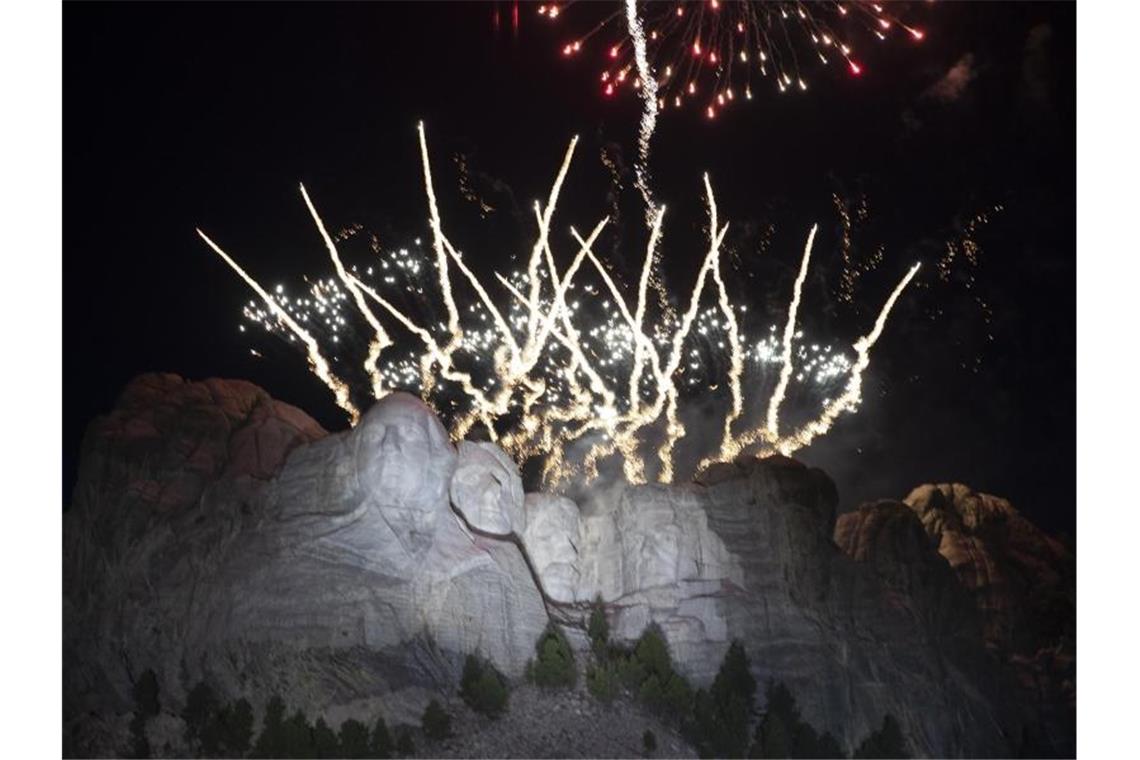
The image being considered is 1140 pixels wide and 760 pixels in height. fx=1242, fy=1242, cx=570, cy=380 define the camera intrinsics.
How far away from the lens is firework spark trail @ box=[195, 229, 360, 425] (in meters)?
40.7

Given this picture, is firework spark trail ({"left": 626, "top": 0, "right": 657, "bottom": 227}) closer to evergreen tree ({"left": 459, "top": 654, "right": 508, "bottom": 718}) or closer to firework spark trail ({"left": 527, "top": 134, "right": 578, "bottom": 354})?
firework spark trail ({"left": 527, "top": 134, "right": 578, "bottom": 354})

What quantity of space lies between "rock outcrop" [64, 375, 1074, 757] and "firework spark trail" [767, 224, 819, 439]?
3.46 metres

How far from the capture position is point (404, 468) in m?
35.8

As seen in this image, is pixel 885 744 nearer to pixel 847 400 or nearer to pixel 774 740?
pixel 774 740

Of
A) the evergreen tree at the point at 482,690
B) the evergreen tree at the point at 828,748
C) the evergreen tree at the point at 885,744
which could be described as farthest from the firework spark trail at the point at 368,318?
the evergreen tree at the point at 885,744

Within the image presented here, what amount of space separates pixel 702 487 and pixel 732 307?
8258 millimetres

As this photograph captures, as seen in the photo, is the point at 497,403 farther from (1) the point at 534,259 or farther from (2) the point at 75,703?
(2) the point at 75,703

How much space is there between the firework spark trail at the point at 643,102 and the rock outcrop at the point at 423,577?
10.0 meters

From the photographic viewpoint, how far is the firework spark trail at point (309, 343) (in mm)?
40688

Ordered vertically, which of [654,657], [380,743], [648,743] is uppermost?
[654,657]

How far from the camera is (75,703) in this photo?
32875 millimetres

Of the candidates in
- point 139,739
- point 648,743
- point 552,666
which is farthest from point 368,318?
point 648,743

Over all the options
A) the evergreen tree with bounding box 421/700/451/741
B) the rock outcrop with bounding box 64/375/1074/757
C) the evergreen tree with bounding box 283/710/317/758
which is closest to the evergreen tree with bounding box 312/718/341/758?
the evergreen tree with bounding box 283/710/317/758

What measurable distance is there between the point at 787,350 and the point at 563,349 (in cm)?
821
